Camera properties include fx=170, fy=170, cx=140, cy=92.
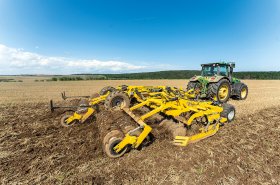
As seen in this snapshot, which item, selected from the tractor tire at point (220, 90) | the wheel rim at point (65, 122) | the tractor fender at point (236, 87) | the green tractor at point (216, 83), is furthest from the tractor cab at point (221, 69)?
the wheel rim at point (65, 122)

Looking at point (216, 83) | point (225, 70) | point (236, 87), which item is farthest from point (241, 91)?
point (216, 83)

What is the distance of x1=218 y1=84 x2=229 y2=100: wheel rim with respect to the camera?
8.58 meters

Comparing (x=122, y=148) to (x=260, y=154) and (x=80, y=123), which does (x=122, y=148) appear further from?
(x=260, y=154)

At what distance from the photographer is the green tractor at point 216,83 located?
8.11 m

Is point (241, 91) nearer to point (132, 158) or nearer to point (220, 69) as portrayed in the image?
point (220, 69)

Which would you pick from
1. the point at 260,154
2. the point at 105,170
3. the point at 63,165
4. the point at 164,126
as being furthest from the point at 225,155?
the point at 63,165

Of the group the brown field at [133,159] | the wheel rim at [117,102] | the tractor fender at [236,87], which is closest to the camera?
the brown field at [133,159]

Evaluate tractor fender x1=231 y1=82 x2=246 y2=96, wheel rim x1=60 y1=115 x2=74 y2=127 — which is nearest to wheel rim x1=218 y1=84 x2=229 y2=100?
tractor fender x1=231 y1=82 x2=246 y2=96

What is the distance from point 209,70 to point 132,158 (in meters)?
7.37

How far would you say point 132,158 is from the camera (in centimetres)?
377

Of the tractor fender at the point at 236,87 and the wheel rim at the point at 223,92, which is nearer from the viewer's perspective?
the wheel rim at the point at 223,92

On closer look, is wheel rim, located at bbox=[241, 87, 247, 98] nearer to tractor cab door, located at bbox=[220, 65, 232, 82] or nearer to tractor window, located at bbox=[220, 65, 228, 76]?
tractor cab door, located at bbox=[220, 65, 232, 82]

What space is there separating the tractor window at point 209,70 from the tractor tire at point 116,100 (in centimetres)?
562

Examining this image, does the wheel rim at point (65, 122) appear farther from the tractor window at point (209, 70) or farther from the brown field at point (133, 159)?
the tractor window at point (209, 70)
